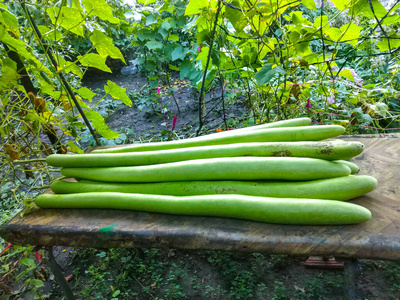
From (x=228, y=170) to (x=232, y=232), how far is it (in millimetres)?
244

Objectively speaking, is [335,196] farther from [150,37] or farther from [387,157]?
[150,37]

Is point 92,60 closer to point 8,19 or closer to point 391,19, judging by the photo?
point 8,19

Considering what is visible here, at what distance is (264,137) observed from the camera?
4.09 feet

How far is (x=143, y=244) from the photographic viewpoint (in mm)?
1051

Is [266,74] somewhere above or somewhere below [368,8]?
below

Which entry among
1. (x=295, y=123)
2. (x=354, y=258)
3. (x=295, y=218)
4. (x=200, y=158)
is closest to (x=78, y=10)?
(x=200, y=158)

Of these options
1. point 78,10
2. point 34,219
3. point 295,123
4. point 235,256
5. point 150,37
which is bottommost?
point 235,256

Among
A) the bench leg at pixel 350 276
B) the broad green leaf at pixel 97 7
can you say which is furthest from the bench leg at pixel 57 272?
the bench leg at pixel 350 276

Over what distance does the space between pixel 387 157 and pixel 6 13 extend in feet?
6.37

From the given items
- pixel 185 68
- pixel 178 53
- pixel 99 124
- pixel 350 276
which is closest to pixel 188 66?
pixel 185 68

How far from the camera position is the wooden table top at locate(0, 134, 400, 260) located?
34.6 inches

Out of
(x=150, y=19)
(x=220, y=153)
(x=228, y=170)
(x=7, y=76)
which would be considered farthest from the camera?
(x=150, y=19)

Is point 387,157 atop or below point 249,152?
below

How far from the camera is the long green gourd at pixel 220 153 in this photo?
1015 millimetres
